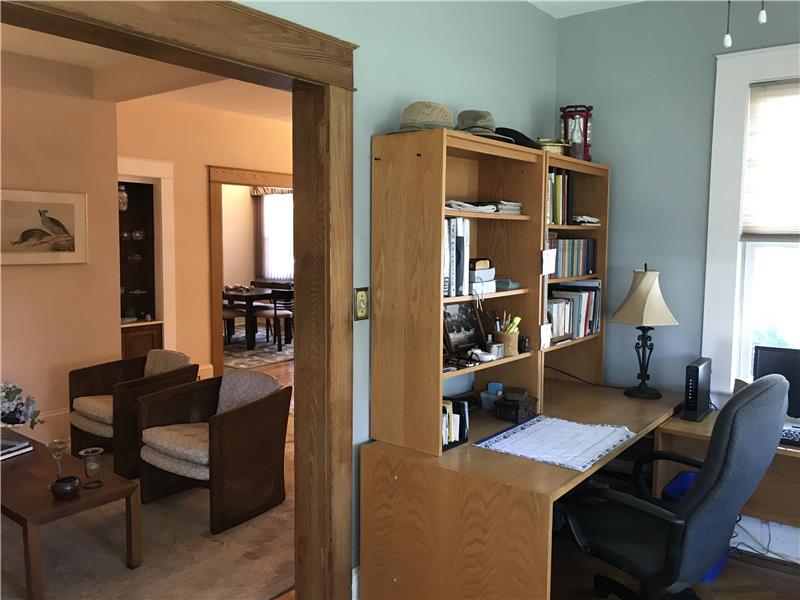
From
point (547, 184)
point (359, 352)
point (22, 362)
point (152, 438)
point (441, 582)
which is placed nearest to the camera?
point (441, 582)

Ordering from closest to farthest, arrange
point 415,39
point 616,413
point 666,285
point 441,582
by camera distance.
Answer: point 441,582 → point 415,39 → point 616,413 → point 666,285

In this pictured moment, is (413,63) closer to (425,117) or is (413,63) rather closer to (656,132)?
(425,117)

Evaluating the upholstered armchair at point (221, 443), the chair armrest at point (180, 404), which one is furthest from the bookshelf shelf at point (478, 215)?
the chair armrest at point (180, 404)

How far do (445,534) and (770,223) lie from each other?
208 centimetres

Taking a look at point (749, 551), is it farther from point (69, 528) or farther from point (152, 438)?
point (69, 528)

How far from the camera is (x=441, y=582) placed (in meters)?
2.33

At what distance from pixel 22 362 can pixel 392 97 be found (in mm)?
3397

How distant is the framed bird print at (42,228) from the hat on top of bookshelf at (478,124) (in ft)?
10.4

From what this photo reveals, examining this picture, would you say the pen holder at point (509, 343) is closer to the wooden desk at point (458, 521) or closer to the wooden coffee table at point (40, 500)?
the wooden desk at point (458, 521)

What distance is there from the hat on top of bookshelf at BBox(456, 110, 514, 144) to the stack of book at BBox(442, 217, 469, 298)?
33cm

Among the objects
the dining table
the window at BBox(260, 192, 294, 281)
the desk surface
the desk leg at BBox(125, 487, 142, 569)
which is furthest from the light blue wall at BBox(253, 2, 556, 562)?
the window at BBox(260, 192, 294, 281)

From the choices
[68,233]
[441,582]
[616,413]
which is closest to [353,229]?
[441,582]

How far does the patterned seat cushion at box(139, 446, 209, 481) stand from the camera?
3.46 metres

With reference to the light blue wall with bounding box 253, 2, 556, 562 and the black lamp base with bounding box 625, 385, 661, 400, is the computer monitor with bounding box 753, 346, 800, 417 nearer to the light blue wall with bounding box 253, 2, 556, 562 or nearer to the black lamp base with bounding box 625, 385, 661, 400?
the black lamp base with bounding box 625, 385, 661, 400
